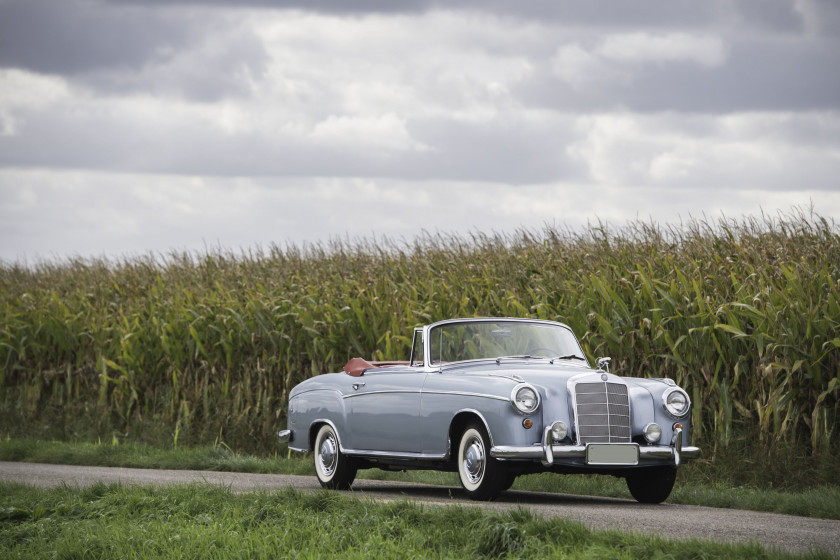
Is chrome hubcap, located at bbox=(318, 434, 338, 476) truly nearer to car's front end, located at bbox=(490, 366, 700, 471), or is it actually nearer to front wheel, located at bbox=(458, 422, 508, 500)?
front wheel, located at bbox=(458, 422, 508, 500)

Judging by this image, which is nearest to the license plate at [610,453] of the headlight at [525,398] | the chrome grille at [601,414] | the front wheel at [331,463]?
the chrome grille at [601,414]

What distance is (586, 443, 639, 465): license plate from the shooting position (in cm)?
933

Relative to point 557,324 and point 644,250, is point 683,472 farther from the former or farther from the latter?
point 644,250

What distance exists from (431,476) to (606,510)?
14.1 ft

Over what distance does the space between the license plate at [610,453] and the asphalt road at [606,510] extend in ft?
1.31

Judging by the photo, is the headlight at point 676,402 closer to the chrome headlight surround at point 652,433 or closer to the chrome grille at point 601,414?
the chrome headlight surround at point 652,433

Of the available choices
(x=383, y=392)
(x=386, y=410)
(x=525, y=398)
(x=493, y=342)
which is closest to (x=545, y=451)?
(x=525, y=398)

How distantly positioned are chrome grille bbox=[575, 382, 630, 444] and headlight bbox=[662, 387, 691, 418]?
412mm

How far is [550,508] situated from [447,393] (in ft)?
4.76

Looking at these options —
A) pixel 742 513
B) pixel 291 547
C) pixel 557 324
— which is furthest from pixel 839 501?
pixel 291 547

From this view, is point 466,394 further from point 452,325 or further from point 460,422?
point 452,325

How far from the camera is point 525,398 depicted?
944 cm

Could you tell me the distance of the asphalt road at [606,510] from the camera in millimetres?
7552

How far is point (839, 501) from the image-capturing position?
9.48 metres
